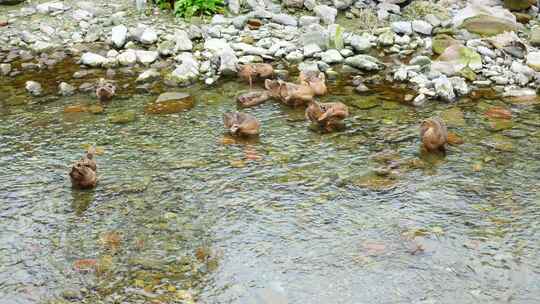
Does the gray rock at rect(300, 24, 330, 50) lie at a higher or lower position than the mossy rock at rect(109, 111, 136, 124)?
higher

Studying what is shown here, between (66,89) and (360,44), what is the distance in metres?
5.22

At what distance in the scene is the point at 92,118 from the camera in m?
9.48

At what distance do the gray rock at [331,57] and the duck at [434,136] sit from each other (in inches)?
141

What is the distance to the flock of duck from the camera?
7367 mm

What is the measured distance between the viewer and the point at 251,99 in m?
9.84

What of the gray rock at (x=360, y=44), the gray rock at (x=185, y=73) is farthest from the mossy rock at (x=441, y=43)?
the gray rock at (x=185, y=73)

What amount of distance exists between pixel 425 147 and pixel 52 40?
25.7 ft

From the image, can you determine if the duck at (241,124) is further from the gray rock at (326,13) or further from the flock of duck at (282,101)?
the gray rock at (326,13)

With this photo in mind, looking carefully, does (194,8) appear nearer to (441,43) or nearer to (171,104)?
(171,104)

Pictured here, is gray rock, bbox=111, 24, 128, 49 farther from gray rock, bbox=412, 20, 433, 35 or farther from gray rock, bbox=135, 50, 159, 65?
gray rock, bbox=412, 20, 433, 35

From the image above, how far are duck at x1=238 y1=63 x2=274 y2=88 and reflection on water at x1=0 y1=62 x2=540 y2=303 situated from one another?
1298 mm

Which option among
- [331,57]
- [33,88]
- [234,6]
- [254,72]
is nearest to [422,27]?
[331,57]

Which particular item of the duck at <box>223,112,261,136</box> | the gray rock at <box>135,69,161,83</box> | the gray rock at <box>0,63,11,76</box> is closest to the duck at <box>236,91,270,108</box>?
the duck at <box>223,112,261,136</box>

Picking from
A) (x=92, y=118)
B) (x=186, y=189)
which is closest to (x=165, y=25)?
(x=92, y=118)
